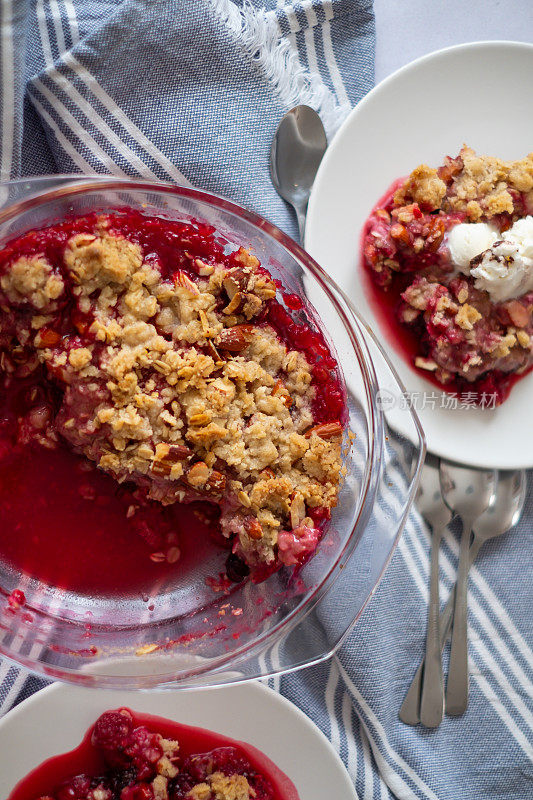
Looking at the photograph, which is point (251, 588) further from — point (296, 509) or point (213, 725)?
point (213, 725)

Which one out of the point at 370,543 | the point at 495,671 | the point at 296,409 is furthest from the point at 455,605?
the point at 296,409

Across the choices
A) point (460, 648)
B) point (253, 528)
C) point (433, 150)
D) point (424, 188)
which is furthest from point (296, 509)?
point (433, 150)

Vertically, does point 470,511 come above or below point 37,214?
below

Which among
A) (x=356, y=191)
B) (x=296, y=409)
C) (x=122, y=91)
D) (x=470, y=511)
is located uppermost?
(x=122, y=91)

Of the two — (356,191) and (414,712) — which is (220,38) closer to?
(356,191)

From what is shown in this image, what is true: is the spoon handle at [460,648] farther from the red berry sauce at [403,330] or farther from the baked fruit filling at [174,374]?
the baked fruit filling at [174,374]

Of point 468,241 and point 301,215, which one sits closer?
point 468,241
